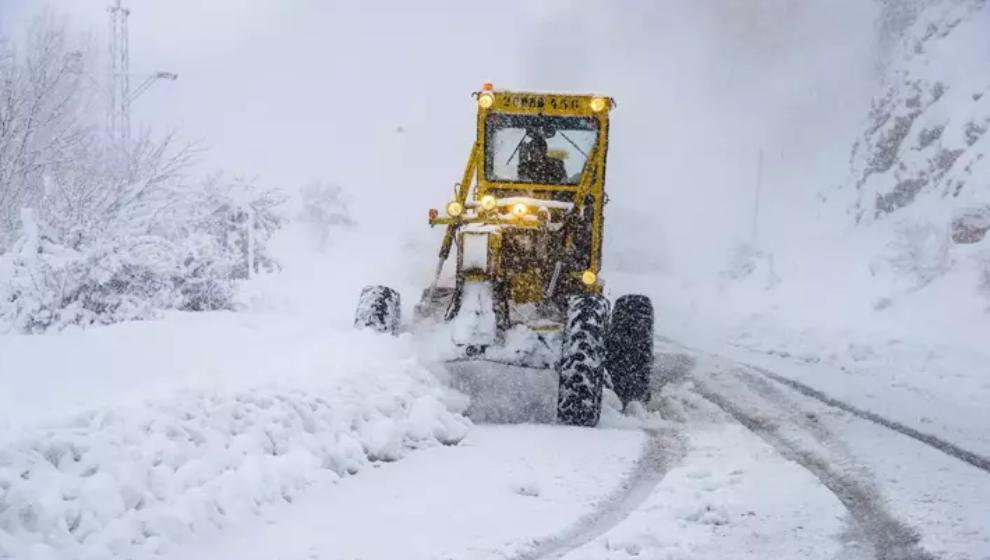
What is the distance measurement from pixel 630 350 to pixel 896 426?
237 centimetres

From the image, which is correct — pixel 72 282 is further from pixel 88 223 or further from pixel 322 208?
pixel 322 208

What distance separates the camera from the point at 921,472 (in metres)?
6.14

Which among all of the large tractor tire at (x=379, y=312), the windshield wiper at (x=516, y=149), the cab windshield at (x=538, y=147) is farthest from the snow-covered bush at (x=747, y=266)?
the large tractor tire at (x=379, y=312)

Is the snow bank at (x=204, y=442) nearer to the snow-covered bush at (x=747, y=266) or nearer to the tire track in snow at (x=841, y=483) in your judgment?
the tire track in snow at (x=841, y=483)

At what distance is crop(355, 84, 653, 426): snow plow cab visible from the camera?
7.80 m

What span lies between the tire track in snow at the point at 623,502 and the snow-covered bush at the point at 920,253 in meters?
16.6

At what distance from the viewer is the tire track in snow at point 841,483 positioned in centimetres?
463

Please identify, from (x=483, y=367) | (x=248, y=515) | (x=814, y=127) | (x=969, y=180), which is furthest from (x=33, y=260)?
(x=814, y=127)

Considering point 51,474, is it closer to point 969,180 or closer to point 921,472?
point 921,472

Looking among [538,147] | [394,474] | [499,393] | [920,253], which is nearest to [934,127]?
[920,253]

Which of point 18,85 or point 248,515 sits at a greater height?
point 18,85

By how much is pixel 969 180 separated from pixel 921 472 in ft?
74.7

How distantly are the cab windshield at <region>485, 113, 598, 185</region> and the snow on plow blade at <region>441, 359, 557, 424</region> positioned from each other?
109 inches

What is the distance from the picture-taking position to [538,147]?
10.1 m
